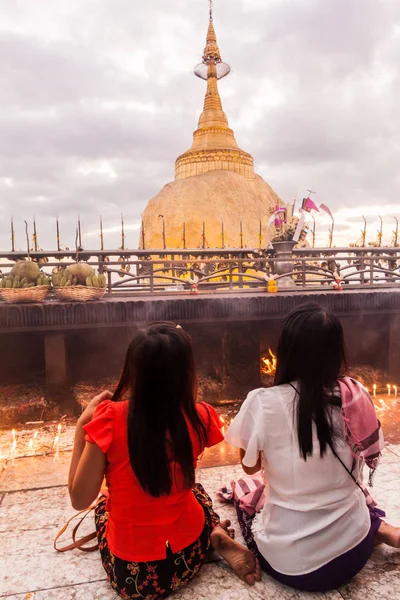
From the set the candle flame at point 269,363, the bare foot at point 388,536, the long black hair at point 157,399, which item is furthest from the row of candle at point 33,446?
the candle flame at point 269,363

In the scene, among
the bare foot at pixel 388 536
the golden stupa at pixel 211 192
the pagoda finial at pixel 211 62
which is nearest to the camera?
the bare foot at pixel 388 536

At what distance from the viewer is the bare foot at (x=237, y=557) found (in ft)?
7.23

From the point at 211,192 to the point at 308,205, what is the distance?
19.1 meters

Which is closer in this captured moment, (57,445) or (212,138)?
(57,445)

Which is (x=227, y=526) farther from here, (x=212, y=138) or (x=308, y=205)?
(x=212, y=138)

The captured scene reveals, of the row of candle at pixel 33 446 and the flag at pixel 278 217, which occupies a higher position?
the flag at pixel 278 217

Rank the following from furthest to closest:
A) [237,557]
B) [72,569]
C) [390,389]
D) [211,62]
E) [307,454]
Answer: [211,62] → [390,389] → [72,569] → [237,557] → [307,454]

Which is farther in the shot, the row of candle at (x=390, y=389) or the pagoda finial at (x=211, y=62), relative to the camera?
the pagoda finial at (x=211, y=62)

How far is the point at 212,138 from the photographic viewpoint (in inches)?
1114

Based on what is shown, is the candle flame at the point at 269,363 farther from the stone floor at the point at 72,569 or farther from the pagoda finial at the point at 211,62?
the pagoda finial at the point at 211,62

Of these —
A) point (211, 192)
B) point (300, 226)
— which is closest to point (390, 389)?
point (300, 226)

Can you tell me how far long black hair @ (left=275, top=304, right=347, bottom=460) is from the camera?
1.96 meters

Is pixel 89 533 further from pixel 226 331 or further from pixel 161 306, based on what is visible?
pixel 226 331

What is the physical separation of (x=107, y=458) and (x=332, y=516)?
106 centimetres
